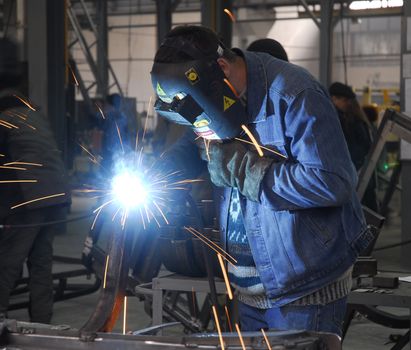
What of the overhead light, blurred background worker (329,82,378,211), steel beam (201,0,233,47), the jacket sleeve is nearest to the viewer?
the jacket sleeve

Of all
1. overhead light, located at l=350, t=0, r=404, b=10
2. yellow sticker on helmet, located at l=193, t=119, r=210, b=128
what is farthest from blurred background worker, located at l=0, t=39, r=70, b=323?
overhead light, located at l=350, t=0, r=404, b=10

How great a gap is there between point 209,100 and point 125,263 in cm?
48

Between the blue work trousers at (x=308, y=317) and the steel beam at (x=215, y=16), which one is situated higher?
the steel beam at (x=215, y=16)

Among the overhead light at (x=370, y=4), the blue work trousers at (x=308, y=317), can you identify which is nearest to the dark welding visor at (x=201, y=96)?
the blue work trousers at (x=308, y=317)

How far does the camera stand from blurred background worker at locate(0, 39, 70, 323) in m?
4.81

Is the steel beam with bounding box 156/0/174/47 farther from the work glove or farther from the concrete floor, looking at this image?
the work glove

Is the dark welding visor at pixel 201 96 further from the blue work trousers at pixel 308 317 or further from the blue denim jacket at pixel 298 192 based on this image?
the blue work trousers at pixel 308 317

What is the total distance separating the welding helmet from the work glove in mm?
47

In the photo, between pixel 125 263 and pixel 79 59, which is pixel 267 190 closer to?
pixel 125 263

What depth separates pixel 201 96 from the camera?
2.05 meters

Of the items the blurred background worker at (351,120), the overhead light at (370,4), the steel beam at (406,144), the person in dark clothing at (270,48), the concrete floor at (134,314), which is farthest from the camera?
the overhead light at (370,4)

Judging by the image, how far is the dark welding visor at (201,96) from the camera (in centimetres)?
205

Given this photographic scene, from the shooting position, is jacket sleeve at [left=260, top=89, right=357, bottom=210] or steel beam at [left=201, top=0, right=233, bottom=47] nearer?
jacket sleeve at [left=260, top=89, right=357, bottom=210]

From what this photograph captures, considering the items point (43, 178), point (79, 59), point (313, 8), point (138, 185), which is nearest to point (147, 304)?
point (43, 178)
